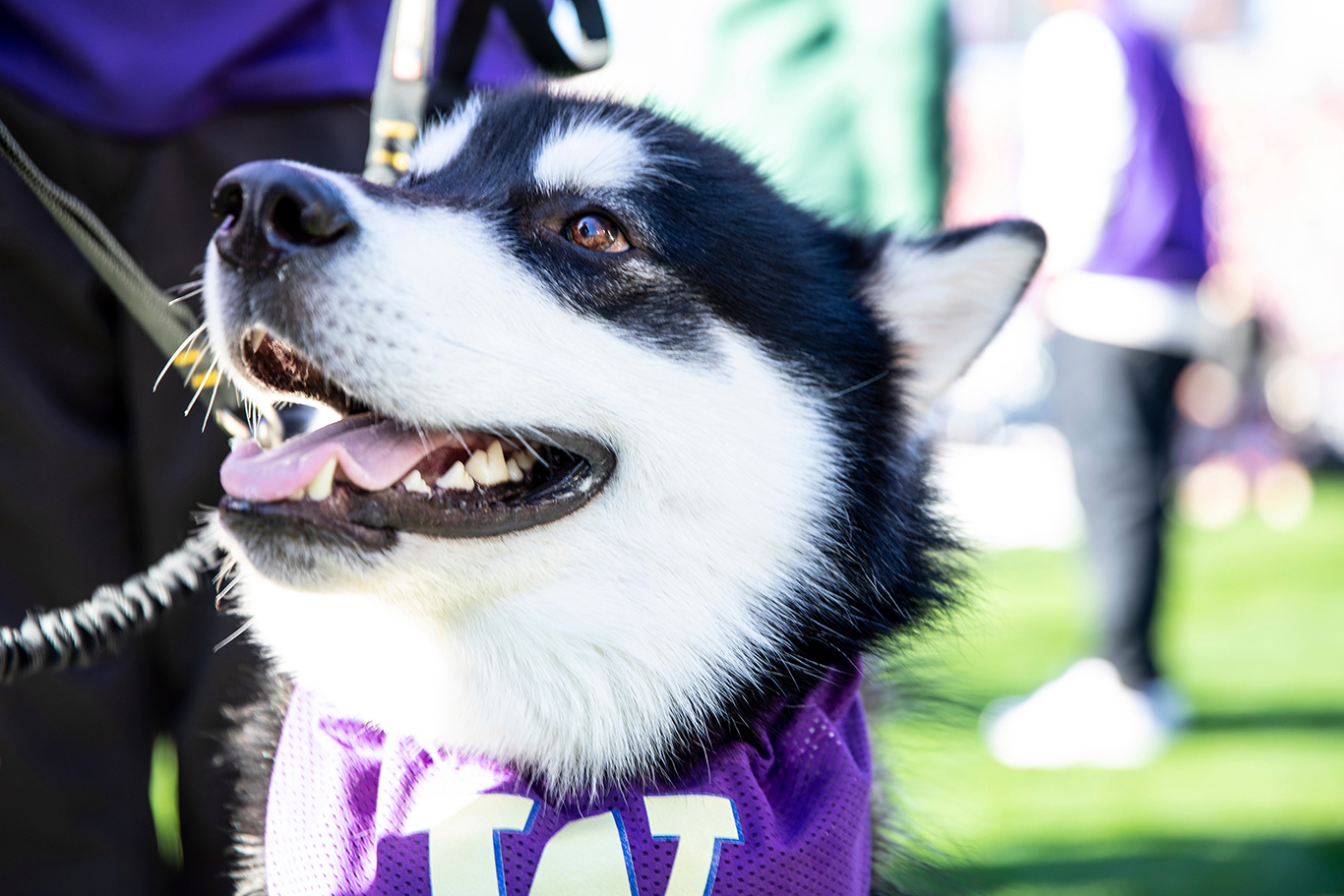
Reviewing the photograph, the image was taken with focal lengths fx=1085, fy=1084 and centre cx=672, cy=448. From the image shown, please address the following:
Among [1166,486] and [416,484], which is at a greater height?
[1166,486]

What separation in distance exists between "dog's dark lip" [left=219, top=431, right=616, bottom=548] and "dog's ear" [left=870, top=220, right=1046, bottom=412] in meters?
0.73

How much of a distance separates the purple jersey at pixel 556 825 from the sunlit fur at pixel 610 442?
5 centimetres

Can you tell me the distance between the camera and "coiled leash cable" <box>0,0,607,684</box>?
1686mm

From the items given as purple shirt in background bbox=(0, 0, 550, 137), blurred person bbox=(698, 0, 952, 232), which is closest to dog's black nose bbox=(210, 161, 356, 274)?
purple shirt in background bbox=(0, 0, 550, 137)

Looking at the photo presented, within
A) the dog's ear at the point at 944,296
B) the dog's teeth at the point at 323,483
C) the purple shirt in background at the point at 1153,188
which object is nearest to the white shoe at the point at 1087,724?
the purple shirt in background at the point at 1153,188

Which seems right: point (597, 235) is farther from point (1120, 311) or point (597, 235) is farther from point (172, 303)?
point (1120, 311)

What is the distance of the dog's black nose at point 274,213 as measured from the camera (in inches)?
54.7

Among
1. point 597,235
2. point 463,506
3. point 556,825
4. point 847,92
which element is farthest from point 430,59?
point 847,92

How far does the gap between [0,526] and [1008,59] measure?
15.0m

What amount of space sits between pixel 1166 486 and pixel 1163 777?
4.14 feet

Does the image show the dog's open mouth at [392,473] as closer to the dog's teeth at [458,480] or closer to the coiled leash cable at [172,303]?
the dog's teeth at [458,480]

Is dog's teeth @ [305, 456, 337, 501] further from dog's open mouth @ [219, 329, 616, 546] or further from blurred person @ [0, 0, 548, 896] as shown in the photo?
blurred person @ [0, 0, 548, 896]

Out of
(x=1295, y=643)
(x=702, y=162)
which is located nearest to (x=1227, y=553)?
(x=1295, y=643)

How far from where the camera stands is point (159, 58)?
1.92 m
